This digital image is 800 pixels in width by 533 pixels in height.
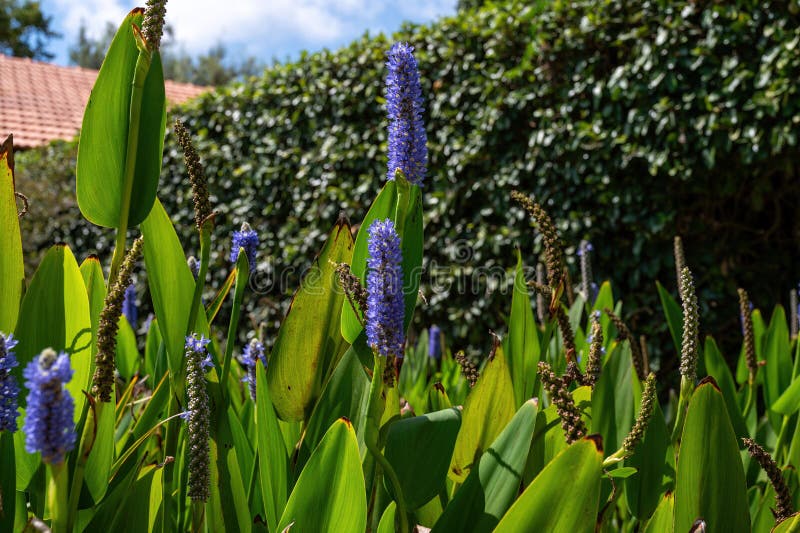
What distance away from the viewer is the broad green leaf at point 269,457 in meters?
0.89

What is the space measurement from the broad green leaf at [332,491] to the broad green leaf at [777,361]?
134 cm

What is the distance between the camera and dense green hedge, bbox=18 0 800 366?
365 cm

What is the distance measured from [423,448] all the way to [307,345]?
27cm

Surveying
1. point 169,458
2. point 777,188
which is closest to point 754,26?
point 777,188

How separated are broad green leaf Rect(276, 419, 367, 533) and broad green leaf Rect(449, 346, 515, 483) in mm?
265

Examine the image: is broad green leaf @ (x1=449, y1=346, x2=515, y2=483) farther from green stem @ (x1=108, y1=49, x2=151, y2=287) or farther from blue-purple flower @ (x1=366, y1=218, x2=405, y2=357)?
green stem @ (x1=108, y1=49, x2=151, y2=287)

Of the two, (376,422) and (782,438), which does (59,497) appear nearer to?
(376,422)

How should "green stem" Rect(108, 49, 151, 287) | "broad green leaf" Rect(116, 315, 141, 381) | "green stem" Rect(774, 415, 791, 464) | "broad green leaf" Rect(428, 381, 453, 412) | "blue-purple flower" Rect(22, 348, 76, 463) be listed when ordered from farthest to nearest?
"broad green leaf" Rect(116, 315, 141, 381), "green stem" Rect(774, 415, 791, 464), "broad green leaf" Rect(428, 381, 453, 412), "green stem" Rect(108, 49, 151, 287), "blue-purple flower" Rect(22, 348, 76, 463)

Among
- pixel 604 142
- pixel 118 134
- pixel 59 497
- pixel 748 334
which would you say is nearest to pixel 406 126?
pixel 118 134

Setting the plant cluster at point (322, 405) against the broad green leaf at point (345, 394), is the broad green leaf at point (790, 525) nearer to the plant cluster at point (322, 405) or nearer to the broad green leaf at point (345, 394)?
the plant cluster at point (322, 405)

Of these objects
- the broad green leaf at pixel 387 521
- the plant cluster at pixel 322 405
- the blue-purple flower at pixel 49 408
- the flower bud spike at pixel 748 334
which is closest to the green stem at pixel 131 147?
the plant cluster at pixel 322 405

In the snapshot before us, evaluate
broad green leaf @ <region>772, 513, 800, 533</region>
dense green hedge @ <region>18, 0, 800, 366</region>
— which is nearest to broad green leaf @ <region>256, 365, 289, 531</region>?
broad green leaf @ <region>772, 513, 800, 533</region>

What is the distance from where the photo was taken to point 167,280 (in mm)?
967

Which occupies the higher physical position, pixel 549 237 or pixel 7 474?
pixel 549 237
